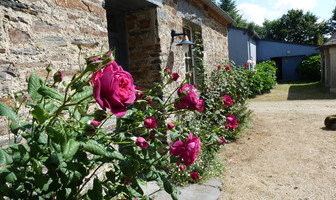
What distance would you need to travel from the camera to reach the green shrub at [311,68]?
18.6m

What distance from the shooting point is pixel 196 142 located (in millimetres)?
1479

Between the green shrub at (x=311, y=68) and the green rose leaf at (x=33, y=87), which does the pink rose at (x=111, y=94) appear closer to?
the green rose leaf at (x=33, y=87)

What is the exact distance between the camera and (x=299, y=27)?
33000 millimetres

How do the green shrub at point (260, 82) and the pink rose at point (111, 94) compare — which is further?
the green shrub at point (260, 82)

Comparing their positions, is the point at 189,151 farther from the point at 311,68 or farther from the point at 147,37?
the point at 311,68

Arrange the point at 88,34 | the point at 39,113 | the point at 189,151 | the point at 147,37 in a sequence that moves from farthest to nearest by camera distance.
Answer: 1. the point at 147,37
2. the point at 88,34
3. the point at 189,151
4. the point at 39,113

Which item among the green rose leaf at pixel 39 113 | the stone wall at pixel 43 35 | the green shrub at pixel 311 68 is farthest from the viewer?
the green shrub at pixel 311 68

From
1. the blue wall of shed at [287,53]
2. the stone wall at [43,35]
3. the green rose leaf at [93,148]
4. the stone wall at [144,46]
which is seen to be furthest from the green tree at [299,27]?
the green rose leaf at [93,148]

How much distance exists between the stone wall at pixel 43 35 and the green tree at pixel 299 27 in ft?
115

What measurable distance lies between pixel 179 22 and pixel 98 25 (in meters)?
2.24

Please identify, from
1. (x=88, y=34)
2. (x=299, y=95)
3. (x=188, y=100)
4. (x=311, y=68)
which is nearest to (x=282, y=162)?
(x=188, y=100)

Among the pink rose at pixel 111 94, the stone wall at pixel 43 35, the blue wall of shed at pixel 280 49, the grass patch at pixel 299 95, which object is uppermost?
the blue wall of shed at pixel 280 49

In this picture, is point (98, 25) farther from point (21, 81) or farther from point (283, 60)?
point (283, 60)

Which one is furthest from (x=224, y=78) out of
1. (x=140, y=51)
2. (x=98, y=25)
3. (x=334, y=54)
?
(x=334, y=54)
